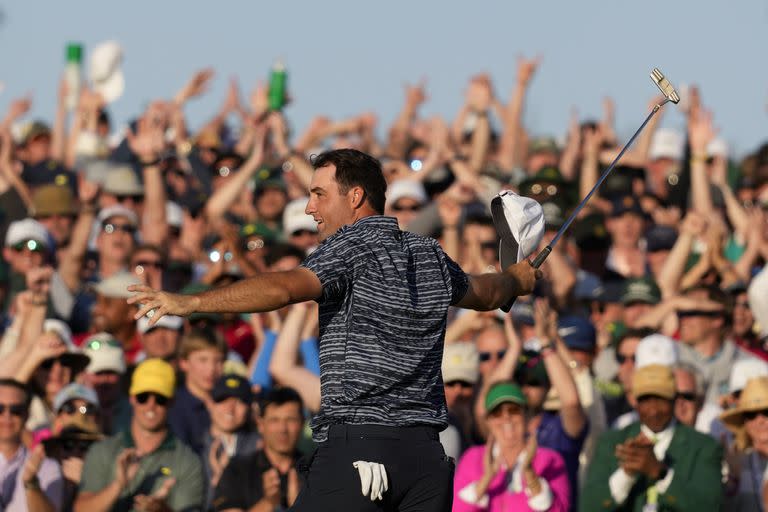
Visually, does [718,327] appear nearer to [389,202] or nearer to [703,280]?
[703,280]

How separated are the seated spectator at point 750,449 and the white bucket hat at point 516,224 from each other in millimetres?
3258

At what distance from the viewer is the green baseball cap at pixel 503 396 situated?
10828 mm

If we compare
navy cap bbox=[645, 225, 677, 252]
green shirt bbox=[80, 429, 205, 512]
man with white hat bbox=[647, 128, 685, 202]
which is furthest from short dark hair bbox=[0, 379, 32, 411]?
man with white hat bbox=[647, 128, 685, 202]

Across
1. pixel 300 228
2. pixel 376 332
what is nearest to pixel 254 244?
pixel 300 228

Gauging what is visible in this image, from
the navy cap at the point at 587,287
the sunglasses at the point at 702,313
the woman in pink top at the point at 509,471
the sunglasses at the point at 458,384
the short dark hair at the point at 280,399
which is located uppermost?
the navy cap at the point at 587,287

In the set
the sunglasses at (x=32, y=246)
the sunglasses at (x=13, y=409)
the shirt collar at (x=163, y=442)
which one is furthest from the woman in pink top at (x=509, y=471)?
the sunglasses at (x=32, y=246)

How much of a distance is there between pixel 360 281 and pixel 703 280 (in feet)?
23.3

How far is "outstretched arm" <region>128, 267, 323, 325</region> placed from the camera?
22.7ft

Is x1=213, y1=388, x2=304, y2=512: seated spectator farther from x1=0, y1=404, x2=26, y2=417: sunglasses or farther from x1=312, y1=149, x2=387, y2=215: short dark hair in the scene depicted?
x1=312, y1=149, x2=387, y2=215: short dark hair

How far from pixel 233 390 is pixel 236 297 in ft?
15.0

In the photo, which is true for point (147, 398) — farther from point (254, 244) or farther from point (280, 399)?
point (254, 244)

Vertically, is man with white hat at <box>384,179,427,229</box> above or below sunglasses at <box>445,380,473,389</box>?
above

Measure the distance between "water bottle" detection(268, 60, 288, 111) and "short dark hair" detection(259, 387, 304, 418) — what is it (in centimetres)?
653

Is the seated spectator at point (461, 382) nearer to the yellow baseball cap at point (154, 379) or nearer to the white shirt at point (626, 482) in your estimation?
the white shirt at point (626, 482)
